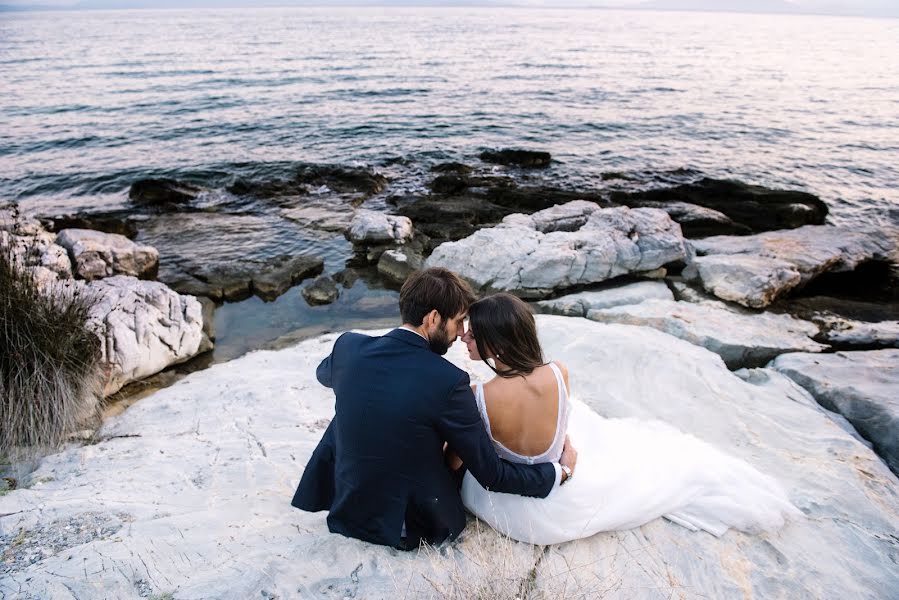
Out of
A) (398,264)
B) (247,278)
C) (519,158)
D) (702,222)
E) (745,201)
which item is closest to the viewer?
(247,278)

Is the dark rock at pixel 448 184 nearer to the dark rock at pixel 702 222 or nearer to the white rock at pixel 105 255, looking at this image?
the dark rock at pixel 702 222

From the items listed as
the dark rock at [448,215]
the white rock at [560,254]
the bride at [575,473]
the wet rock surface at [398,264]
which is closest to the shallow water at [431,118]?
the dark rock at [448,215]

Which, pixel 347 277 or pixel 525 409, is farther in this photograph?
pixel 347 277

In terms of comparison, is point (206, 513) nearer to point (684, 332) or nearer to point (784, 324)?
point (684, 332)

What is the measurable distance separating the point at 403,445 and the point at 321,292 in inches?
291

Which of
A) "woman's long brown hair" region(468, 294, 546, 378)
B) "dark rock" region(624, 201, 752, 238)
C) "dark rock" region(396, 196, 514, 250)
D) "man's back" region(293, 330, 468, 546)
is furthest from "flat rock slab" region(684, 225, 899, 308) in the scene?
"man's back" region(293, 330, 468, 546)

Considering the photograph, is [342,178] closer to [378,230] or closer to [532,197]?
[378,230]

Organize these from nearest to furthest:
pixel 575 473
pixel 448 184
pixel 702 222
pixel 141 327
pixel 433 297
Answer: pixel 433 297 < pixel 575 473 < pixel 141 327 < pixel 702 222 < pixel 448 184

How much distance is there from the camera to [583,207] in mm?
12672

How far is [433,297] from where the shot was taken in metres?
2.86

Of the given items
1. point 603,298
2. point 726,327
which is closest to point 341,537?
point 726,327

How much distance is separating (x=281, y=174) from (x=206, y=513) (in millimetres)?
14631

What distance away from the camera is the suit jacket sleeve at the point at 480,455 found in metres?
2.58

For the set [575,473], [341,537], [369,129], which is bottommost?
[369,129]
